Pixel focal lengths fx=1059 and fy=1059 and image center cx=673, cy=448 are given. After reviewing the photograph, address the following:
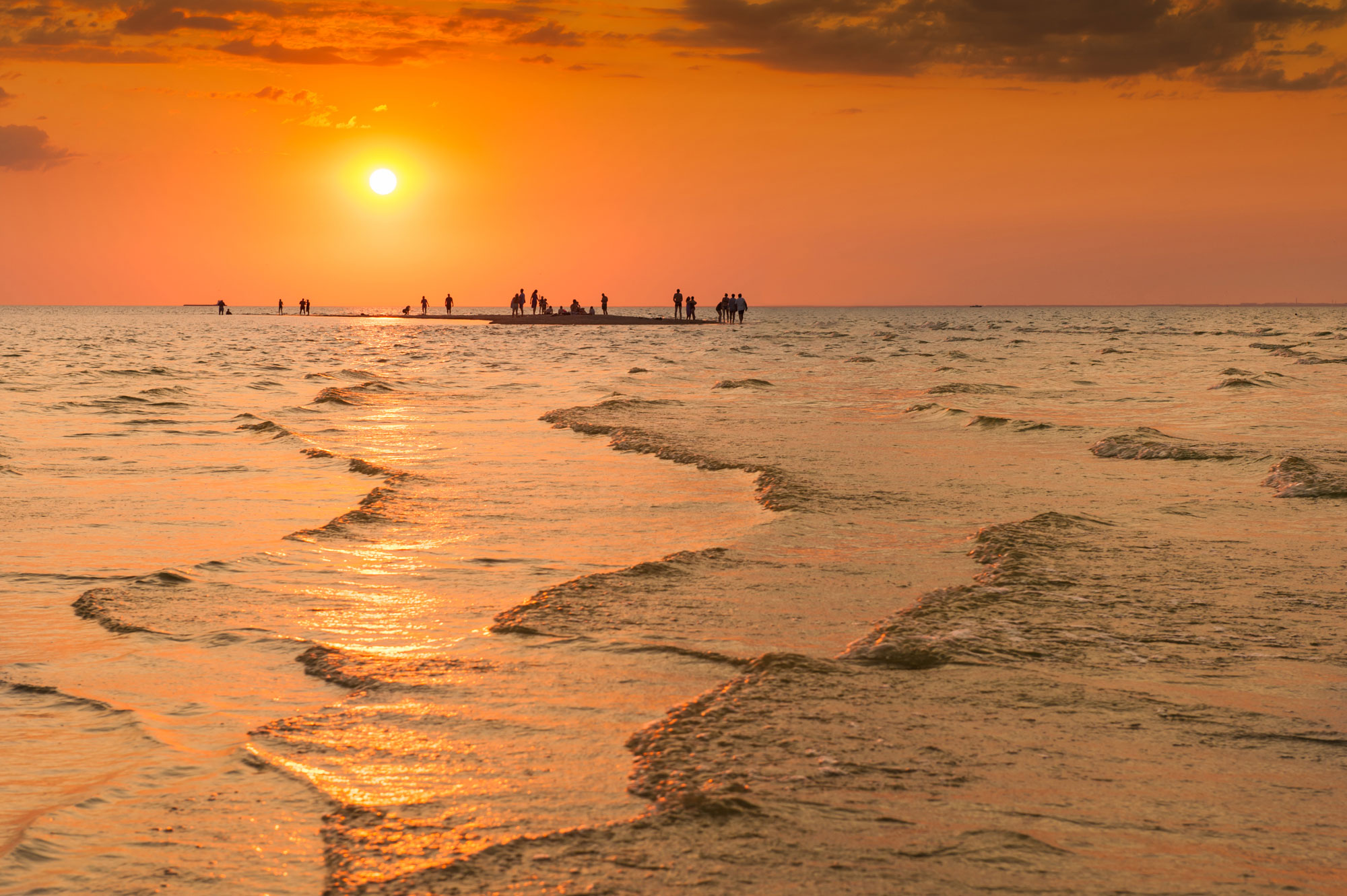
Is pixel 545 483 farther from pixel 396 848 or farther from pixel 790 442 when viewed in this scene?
pixel 396 848

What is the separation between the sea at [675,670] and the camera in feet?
11.3

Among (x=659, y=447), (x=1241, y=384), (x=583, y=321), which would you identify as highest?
(x=583, y=321)

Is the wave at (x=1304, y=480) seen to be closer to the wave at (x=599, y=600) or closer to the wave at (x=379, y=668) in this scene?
the wave at (x=599, y=600)

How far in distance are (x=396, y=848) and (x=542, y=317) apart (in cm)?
9190

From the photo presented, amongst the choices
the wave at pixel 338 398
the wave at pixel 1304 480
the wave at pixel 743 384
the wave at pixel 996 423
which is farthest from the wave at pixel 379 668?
the wave at pixel 743 384

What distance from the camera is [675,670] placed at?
17.4 feet

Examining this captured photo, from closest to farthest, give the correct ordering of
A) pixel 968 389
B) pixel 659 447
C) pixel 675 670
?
pixel 675 670
pixel 659 447
pixel 968 389

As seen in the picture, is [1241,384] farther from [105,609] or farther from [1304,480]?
[105,609]

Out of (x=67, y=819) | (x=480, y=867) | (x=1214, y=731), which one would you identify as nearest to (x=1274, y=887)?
(x=1214, y=731)

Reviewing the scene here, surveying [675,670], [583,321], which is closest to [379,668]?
[675,670]

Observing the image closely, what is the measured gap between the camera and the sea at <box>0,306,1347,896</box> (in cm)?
344

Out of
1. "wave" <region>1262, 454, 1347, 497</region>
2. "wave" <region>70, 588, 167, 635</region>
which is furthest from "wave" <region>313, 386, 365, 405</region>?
"wave" <region>1262, 454, 1347, 497</region>

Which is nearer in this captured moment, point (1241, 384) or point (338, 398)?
point (338, 398)

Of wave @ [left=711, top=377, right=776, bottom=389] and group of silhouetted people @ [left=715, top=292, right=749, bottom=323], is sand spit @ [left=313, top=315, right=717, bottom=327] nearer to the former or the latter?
group of silhouetted people @ [left=715, top=292, right=749, bottom=323]
